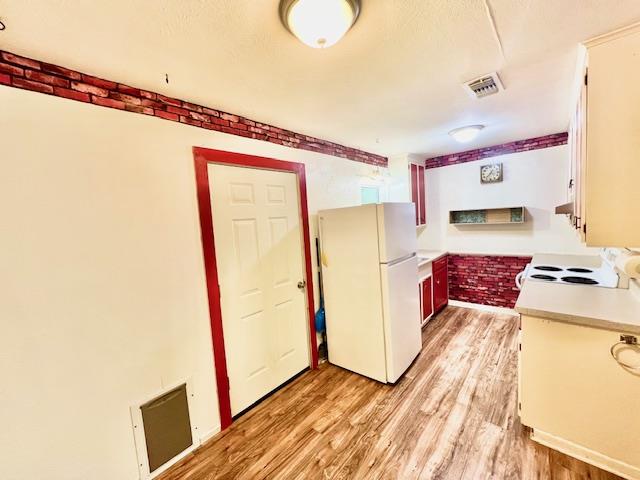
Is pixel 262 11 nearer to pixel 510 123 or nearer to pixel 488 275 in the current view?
pixel 510 123

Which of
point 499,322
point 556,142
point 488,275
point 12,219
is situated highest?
point 556,142

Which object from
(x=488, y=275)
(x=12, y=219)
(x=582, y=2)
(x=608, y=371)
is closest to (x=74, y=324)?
(x=12, y=219)

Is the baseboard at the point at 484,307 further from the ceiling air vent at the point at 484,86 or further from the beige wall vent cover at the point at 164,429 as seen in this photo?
the beige wall vent cover at the point at 164,429

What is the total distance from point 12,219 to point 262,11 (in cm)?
146

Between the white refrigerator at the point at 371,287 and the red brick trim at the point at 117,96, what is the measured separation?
3.44 ft

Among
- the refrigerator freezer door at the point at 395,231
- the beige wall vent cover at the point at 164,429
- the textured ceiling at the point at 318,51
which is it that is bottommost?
the beige wall vent cover at the point at 164,429

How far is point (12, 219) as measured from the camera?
1.23 meters

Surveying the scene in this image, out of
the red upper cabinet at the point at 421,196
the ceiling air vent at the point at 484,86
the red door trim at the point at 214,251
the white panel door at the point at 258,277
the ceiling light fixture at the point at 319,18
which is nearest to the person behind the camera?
the ceiling light fixture at the point at 319,18

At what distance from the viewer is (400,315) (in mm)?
2500

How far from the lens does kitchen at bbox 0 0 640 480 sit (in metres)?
1.23

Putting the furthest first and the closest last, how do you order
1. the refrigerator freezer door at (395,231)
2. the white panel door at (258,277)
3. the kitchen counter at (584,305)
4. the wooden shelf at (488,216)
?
the wooden shelf at (488,216) → the refrigerator freezer door at (395,231) → the white panel door at (258,277) → the kitchen counter at (584,305)

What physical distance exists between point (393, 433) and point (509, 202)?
3385 millimetres

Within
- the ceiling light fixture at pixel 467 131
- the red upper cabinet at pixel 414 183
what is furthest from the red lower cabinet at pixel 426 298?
the ceiling light fixture at pixel 467 131

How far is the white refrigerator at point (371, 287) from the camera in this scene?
2.35 meters
